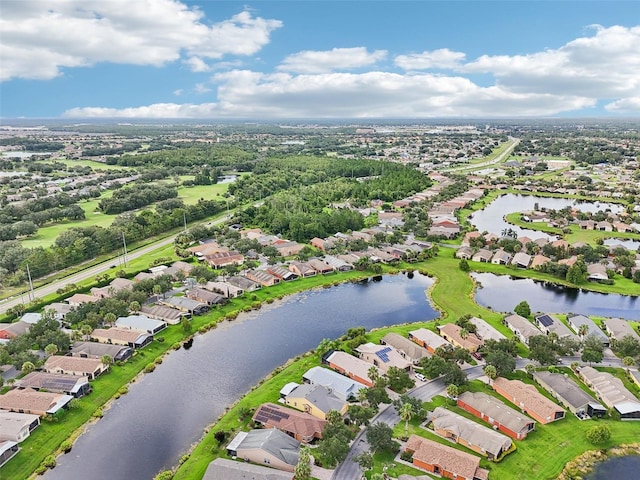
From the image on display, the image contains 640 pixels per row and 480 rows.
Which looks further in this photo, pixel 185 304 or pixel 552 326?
pixel 185 304

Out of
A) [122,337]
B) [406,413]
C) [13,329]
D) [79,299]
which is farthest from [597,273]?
[13,329]

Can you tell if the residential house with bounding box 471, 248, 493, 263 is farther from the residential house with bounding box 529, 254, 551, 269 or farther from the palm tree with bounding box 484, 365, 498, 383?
the palm tree with bounding box 484, 365, 498, 383

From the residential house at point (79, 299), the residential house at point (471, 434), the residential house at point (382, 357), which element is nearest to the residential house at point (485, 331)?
the residential house at point (382, 357)

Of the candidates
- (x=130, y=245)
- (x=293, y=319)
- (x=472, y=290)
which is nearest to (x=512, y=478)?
(x=293, y=319)

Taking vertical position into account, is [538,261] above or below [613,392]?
above

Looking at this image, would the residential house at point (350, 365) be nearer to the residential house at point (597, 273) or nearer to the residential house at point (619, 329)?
the residential house at point (619, 329)

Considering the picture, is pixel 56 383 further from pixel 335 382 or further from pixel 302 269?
pixel 302 269

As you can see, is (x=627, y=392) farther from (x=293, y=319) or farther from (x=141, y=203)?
(x=141, y=203)
